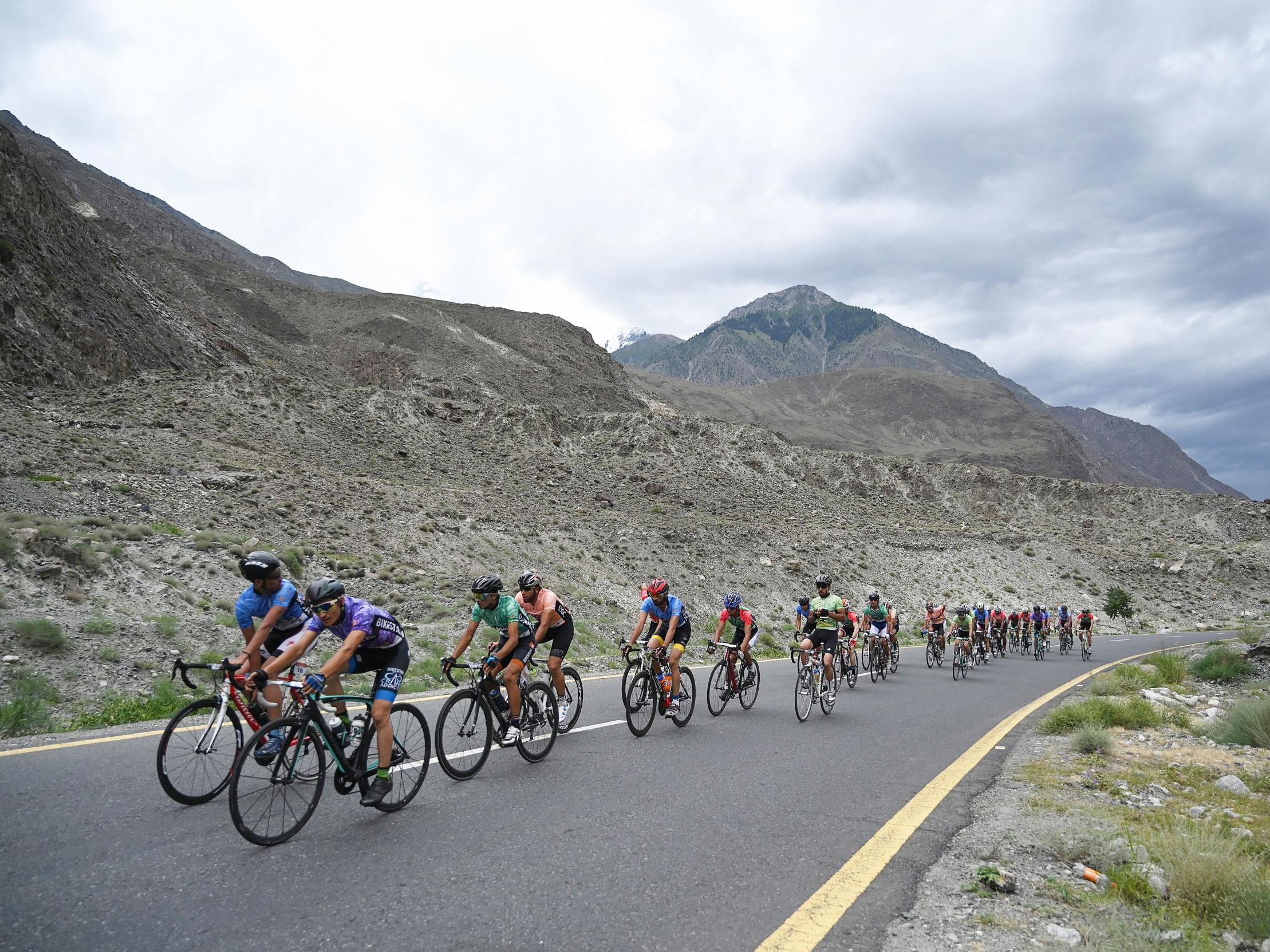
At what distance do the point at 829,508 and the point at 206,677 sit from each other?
149ft

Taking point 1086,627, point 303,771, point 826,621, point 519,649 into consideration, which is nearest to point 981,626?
point 1086,627

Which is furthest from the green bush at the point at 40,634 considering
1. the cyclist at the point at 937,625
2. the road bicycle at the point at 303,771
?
the cyclist at the point at 937,625

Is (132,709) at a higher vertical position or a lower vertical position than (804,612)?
lower

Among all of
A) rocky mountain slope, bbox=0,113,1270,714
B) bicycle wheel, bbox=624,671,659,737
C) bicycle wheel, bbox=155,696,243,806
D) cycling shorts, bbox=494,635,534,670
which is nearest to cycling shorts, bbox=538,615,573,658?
cycling shorts, bbox=494,635,534,670

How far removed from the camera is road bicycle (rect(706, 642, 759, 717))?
34.7 ft

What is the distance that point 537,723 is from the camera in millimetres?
7164

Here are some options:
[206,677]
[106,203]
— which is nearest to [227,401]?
[206,677]

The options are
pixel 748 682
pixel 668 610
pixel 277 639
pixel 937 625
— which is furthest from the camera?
pixel 937 625

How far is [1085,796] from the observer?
20.8 feet

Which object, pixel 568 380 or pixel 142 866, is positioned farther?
pixel 568 380

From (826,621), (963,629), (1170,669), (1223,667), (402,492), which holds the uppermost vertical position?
(402,492)

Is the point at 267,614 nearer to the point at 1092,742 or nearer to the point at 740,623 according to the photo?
the point at 740,623

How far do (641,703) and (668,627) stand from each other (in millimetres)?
1037

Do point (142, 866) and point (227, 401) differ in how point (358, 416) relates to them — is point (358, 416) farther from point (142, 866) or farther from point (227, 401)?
point (142, 866)
